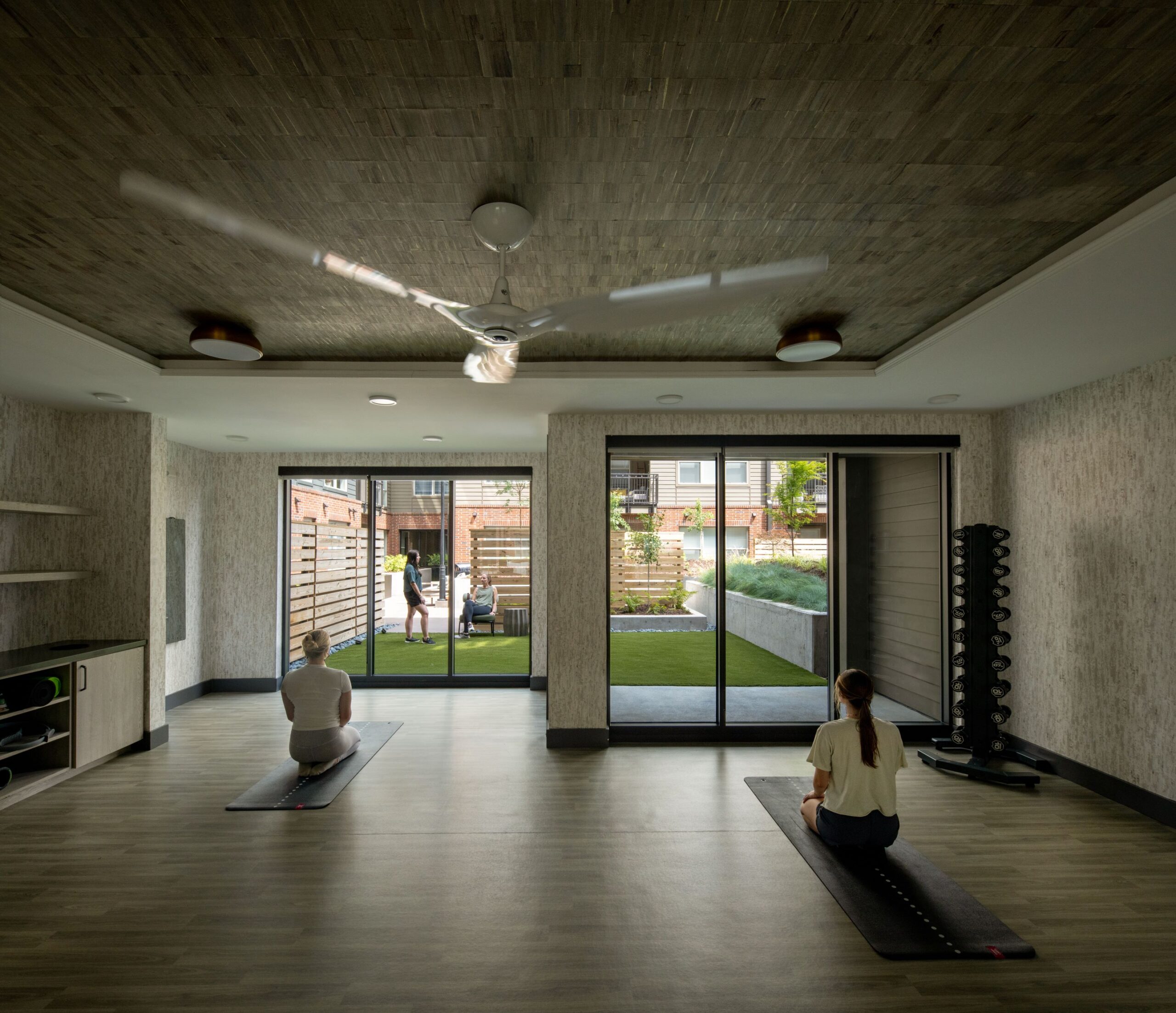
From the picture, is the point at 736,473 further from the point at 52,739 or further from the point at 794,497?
the point at 52,739

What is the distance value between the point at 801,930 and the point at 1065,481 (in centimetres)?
335

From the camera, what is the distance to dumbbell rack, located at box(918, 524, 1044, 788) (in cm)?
447

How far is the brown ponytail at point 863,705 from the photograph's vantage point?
10.1 ft

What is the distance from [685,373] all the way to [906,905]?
9.13 ft

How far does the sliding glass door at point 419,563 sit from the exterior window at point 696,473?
225 cm

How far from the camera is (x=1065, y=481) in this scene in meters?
4.32

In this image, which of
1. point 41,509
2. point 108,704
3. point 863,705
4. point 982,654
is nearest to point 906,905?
point 863,705

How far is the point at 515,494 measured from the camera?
7199 millimetres

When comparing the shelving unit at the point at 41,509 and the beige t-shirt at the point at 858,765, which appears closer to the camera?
the beige t-shirt at the point at 858,765

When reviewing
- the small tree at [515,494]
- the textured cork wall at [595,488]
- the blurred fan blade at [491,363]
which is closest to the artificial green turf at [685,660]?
the textured cork wall at [595,488]

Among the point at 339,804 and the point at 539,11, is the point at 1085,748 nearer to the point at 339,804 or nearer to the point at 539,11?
the point at 339,804

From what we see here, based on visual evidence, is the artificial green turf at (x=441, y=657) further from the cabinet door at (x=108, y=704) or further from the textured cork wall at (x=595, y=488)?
the cabinet door at (x=108, y=704)

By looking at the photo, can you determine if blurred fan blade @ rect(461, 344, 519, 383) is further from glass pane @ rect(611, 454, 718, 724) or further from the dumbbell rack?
the dumbbell rack

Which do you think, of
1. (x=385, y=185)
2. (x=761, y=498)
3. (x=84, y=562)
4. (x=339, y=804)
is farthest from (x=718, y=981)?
(x=84, y=562)
